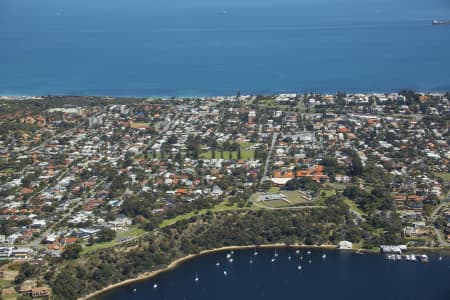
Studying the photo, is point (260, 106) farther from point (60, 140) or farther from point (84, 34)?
point (84, 34)

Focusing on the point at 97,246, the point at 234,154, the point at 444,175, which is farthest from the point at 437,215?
the point at 97,246

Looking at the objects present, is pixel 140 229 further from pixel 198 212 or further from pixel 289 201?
pixel 289 201

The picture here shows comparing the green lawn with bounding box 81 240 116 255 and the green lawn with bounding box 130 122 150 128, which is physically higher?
the green lawn with bounding box 130 122 150 128

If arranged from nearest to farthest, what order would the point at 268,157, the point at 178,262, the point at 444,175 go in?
the point at 178,262 < the point at 444,175 < the point at 268,157

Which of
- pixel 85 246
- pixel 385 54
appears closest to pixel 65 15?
pixel 385 54

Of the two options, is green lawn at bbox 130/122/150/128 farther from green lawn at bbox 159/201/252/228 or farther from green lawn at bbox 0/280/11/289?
green lawn at bbox 0/280/11/289

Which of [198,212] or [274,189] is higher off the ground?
[274,189]

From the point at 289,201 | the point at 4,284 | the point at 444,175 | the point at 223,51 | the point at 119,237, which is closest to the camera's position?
the point at 4,284

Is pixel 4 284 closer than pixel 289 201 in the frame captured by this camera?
Yes

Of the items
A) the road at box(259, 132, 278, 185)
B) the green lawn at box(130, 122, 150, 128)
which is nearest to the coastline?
the road at box(259, 132, 278, 185)
